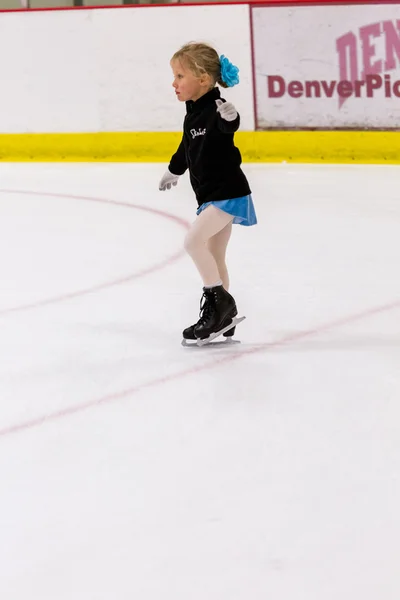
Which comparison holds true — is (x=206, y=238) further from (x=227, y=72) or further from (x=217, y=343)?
(x=227, y=72)

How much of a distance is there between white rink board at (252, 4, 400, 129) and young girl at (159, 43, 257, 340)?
360cm

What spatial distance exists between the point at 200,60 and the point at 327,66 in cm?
375

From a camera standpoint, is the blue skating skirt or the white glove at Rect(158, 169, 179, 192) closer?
the blue skating skirt

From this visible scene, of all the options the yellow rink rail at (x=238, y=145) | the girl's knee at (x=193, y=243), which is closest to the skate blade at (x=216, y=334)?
the girl's knee at (x=193, y=243)

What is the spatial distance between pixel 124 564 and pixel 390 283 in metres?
2.22

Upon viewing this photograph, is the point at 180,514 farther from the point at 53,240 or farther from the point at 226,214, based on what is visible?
the point at 53,240

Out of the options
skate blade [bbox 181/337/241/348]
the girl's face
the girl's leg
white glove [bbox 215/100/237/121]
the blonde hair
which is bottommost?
skate blade [bbox 181/337/241/348]

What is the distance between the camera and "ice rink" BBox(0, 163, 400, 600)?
181 centimetres

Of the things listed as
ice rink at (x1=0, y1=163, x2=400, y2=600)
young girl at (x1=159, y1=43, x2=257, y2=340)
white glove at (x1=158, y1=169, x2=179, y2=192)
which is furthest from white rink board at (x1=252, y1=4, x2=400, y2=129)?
young girl at (x1=159, y1=43, x2=257, y2=340)

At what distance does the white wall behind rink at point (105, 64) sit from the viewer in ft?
22.6

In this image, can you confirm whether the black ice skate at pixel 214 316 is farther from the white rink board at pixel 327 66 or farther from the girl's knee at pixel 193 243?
the white rink board at pixel 327 66

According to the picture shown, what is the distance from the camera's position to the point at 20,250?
4684mm

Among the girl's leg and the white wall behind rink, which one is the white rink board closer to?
the white wall behind rink

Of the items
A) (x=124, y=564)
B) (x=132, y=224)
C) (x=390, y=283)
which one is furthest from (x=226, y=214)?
(x=132, y=224)
